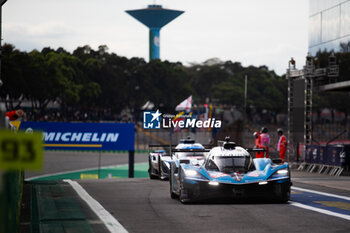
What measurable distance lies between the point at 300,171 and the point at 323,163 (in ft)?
4.98

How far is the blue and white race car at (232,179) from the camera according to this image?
548 inches

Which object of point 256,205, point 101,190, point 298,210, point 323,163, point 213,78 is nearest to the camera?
point 298,210

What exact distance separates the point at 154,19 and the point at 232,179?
12037 centimetres

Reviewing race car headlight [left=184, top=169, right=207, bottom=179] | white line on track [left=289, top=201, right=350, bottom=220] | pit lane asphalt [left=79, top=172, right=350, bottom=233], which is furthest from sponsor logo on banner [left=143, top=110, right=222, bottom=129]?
white line on track [left=289, top=201, right=350, bottom=220]

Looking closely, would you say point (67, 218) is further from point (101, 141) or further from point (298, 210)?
point (101, 141)

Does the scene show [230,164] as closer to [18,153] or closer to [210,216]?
[210,216]

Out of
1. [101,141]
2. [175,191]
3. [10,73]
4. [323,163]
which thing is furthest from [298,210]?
[10,73]

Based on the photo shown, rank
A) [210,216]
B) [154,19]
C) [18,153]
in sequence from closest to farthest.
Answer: [18,153] < [210,216] < [154,19]

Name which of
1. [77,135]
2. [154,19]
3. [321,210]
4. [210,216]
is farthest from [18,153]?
[154,19]

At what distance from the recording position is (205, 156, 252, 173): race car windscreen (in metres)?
14.6

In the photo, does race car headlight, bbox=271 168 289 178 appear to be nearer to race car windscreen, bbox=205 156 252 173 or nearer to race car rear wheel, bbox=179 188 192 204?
race car windscreen, bbox=205 156 252 173

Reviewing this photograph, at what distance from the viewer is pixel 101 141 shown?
33.5m

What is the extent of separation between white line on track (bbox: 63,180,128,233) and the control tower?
11371 cm

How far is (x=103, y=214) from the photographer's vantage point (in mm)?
12719
